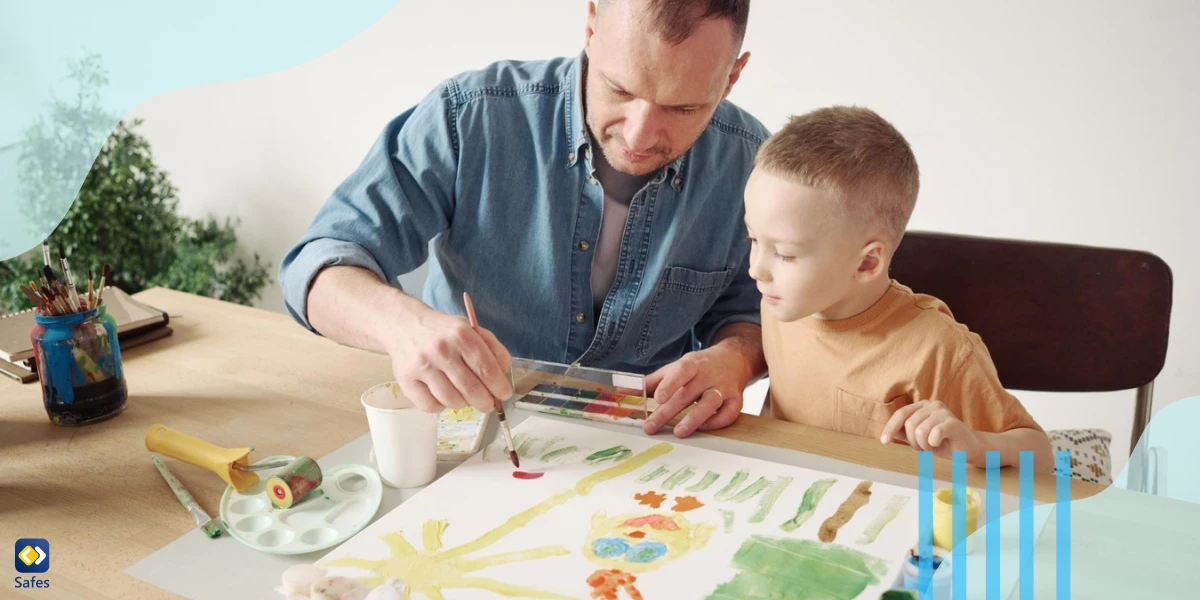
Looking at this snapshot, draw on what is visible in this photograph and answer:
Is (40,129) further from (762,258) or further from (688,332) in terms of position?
(688,332)

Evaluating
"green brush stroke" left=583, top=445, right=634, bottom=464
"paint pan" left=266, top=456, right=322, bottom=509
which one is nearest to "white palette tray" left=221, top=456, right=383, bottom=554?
"paint pan" left=266, top=456, right=322, bottom=509

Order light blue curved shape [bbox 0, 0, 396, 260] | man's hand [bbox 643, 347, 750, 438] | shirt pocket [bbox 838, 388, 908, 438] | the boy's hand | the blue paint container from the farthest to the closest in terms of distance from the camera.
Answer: shirt pocket [bbox 838, 388, 908, 438]
man's hand [bbox 643, 347, 750, 438]
the boy's hand
the blue paint container
light blue curved shape [bbox 0, 0, 396, 260]

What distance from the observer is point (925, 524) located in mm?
912

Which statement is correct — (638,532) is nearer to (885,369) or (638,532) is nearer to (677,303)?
(885,369)

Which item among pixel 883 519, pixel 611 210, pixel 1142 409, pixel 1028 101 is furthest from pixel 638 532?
pixel 1028 101

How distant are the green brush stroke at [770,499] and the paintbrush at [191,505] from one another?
1.81ft

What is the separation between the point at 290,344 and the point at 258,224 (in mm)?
2142

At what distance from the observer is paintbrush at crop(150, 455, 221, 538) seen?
36.7 inches

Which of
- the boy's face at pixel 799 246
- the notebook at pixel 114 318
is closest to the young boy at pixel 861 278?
the boy's face at pixel 799 246

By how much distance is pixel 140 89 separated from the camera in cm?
79

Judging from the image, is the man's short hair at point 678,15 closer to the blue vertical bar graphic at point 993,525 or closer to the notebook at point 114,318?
the blue vertical bar graphic at point 993,525

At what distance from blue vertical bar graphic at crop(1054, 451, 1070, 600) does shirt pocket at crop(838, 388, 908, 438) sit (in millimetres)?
233

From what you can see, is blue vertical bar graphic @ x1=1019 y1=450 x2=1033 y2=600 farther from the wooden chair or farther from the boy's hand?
the wooden chair

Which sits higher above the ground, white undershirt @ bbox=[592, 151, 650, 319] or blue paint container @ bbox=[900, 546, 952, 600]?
white undershirt @ bbox=[592, 151, 650, 319]
